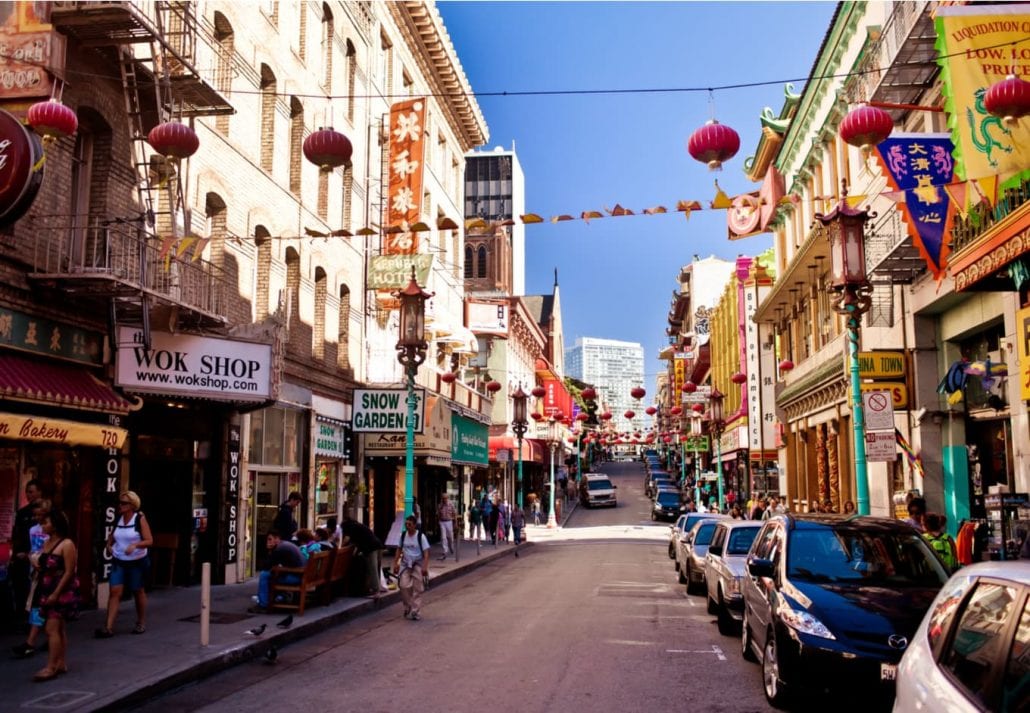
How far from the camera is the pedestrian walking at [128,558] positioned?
11.6 m

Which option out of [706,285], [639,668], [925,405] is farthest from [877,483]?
[706,285]

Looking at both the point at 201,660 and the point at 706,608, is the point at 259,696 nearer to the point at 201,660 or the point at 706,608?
the point at 201,660

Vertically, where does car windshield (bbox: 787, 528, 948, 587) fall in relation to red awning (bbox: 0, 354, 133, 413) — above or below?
below

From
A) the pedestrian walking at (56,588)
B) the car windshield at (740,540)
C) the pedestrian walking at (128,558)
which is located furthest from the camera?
the car windshield at (740,540)

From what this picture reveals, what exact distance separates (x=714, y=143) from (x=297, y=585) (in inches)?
353

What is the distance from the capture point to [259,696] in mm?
9078

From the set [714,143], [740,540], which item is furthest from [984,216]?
[740,540]

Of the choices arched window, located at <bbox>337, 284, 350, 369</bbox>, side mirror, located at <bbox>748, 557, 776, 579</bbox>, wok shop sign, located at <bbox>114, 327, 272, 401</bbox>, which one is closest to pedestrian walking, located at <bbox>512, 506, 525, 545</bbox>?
arched window, located at <bbox>337, 284, 350, 369</bbox>

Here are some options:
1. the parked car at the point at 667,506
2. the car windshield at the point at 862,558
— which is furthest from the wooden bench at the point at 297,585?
the parked car at the point at 667,506

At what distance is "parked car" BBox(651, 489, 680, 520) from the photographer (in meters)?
51.6

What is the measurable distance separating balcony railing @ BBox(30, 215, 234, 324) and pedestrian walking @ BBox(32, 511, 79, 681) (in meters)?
4.09

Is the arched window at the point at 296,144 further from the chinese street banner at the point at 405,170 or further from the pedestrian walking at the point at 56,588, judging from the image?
the pedestrian walking at the point at 56,588

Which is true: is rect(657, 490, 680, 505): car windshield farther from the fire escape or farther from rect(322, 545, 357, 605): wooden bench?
the fire escape

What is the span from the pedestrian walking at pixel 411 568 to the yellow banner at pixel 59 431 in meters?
4.53
